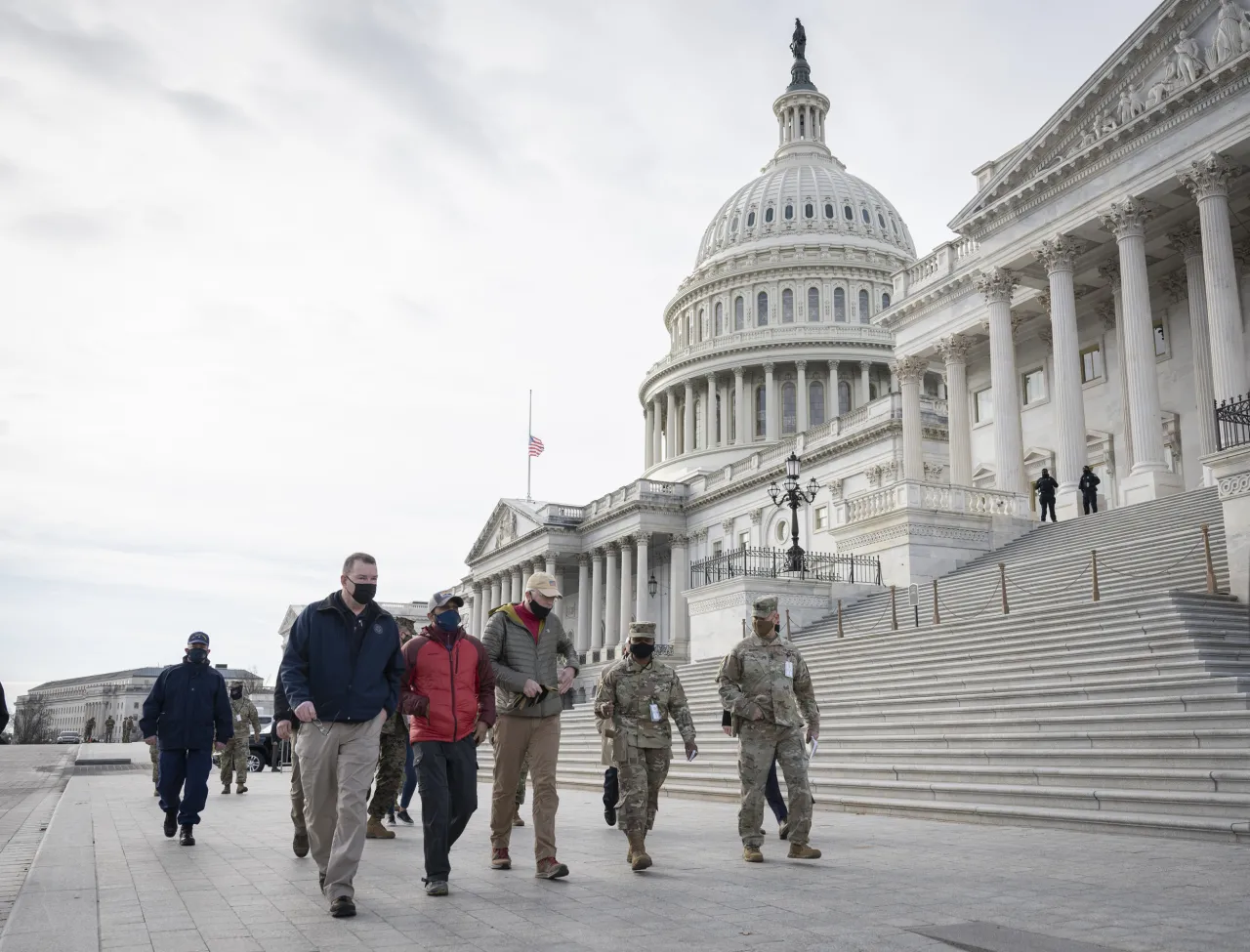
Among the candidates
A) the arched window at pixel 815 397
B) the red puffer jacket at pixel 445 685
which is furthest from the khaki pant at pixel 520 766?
the arched window at pixel 815 397

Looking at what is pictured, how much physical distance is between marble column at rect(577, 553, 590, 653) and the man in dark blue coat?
64.5 metres

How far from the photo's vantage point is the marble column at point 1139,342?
103ft

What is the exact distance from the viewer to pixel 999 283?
3778 cm

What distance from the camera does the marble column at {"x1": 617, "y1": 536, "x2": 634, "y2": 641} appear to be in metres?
71.3

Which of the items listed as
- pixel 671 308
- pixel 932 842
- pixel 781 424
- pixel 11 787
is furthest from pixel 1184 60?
pixel 671 308

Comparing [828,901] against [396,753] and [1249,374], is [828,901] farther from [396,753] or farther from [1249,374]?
[1249,374]

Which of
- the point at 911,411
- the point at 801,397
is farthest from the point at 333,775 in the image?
the point at 801,397

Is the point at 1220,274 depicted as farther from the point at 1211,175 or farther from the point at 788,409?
the point at 788,409

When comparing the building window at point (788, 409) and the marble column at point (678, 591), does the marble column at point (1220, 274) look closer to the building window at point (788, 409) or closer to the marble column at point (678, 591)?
the marble column at point (678, 591)

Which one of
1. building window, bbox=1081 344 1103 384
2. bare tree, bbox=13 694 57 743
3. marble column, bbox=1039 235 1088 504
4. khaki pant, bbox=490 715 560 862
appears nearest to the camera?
khaki pant, bbox=490 715 560 862

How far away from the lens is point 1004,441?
36.3 metres

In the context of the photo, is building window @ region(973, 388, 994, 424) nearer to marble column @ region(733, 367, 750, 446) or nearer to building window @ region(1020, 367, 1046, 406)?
building window @ region(1020, 367, 1046, 406)

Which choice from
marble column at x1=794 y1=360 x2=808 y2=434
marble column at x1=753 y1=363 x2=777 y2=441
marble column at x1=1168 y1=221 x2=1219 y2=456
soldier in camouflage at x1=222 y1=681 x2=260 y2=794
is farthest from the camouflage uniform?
marble column at x1=753 y1=363 x2=777 y2=441

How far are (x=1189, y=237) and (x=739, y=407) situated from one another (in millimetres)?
57320
